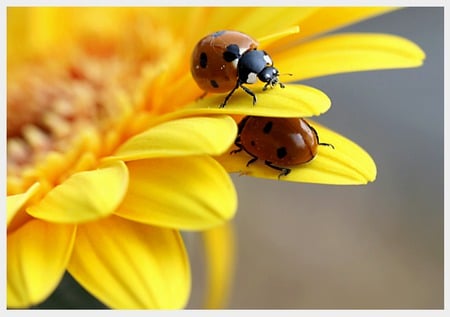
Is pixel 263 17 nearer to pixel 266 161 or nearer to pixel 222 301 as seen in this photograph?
pixel 266 161

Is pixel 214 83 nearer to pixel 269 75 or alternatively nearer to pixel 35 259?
pixel 269 75

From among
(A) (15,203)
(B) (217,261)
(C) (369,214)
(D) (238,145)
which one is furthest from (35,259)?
(C) (369,214)

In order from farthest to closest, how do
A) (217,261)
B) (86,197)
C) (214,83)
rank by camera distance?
(217,261), (214,83), (86,197)

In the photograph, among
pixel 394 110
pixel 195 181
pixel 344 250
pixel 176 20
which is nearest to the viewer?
pixel 195 181

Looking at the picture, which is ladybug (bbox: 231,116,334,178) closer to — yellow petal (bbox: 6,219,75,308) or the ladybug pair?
the ladybug pair

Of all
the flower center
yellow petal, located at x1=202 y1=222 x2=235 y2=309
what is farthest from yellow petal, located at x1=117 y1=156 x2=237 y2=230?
yellow petal, located at x1=202 y1=222 x2=235 y2=309

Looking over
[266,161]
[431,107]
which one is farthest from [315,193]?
[266,161]
